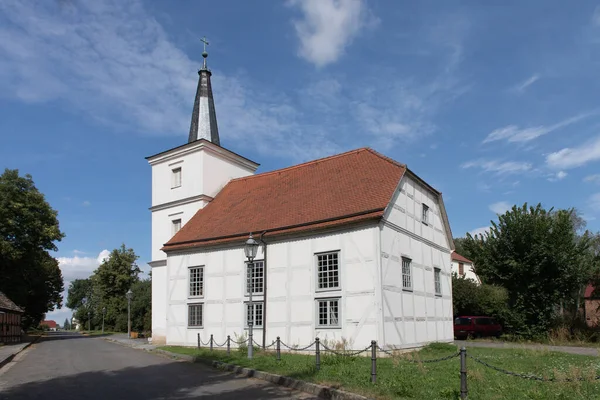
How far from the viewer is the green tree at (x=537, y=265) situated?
2816 centimetres

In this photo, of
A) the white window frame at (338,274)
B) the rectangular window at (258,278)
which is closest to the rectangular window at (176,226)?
the rectangular window at (258,278)

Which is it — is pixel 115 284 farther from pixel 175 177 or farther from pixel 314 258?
pixel 314 258

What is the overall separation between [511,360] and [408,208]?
7.72 metres

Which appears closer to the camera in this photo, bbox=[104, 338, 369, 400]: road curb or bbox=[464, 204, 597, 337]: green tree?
bbox=[104, 338, 369, 400]: road curb

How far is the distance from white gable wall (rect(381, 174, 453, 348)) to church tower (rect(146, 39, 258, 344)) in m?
12.7

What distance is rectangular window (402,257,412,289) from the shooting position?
812 inches

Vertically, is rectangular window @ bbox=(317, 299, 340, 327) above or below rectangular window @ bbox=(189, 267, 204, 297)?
below

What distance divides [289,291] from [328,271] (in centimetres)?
207

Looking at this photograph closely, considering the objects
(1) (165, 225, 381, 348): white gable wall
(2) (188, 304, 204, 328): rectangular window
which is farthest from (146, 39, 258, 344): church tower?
(2) (188, 304, 204, 328): rectangular window

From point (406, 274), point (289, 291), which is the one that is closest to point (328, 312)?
point (289, 291)

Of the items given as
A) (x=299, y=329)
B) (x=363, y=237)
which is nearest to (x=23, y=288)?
(x=299, y=329)

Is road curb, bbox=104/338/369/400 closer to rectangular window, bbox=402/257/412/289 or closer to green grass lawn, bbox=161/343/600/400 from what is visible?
green grass lawn, bbox=161/343/600/400

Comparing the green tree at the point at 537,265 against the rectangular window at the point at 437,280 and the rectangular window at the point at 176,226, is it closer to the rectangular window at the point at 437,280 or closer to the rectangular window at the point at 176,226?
the rectangular window at the point at 437,280

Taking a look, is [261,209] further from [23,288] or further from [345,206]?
[23,288]
